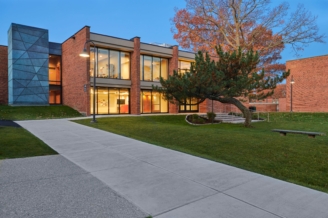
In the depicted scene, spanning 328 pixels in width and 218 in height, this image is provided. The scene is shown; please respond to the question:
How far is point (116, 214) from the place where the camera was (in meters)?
3.12

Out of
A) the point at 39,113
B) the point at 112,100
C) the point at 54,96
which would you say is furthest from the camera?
the point at 54,96

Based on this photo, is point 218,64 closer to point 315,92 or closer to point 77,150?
point 77,150

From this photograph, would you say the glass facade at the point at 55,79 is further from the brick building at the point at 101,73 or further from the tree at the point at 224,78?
the tree at the point at 224,78

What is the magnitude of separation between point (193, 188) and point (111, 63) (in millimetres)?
20160

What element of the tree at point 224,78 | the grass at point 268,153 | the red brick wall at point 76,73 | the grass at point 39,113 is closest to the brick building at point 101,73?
the red brick wall at point 76,73

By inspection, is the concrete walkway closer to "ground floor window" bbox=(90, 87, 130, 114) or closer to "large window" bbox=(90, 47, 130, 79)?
"ground floor window" bbox=(90, 87, 130, 114)

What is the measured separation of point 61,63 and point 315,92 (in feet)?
96.5

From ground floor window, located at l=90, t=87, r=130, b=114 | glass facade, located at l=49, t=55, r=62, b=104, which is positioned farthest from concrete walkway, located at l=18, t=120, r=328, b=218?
glass facade, located at l=49, t=55, r=62, b=104

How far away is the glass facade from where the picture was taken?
87.4 ft

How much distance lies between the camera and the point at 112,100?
902 inches

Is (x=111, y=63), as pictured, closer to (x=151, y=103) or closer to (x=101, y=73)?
(x=101, y=73)

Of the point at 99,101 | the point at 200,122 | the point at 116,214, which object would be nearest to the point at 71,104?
the point at 99,101

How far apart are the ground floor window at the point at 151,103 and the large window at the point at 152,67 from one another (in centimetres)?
158

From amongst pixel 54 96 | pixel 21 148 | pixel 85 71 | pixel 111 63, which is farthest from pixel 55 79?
pixel 21 148
